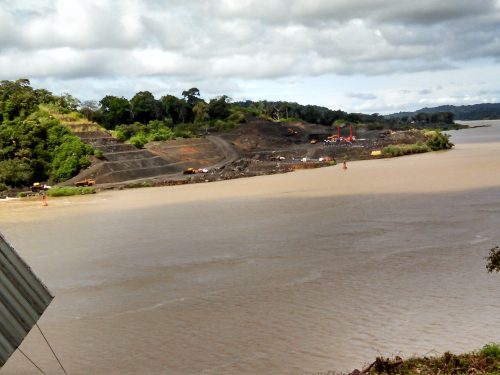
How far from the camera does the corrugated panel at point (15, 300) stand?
19.8 ft

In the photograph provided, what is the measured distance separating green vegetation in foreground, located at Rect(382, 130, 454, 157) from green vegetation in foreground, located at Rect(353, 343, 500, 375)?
58405 millimetres

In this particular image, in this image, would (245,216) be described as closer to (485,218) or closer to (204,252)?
(204,252)

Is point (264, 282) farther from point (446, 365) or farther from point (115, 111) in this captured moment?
point (115, 111)

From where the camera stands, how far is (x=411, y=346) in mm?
11156

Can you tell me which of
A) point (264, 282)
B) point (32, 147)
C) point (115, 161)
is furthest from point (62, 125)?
point (264, 282)

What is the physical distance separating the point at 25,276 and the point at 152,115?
8433 cm

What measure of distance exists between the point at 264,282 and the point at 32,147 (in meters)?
41.9

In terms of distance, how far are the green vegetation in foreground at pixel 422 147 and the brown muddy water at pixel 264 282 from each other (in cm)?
3247

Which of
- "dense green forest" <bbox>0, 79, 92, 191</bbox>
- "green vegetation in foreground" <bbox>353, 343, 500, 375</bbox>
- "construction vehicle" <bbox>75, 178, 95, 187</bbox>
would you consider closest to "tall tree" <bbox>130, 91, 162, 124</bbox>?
"dense green forest" <bbox>0, 79, 92, 191</bbox>

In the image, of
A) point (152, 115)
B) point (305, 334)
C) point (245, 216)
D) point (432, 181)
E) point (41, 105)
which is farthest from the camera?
point (152, 115)

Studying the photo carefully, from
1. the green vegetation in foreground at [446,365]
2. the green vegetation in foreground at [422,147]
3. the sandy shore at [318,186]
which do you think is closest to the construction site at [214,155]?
the green vegetation in foreground at [422,147]

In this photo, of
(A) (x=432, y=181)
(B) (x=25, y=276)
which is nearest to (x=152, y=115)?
(A) (x=432, y=181)

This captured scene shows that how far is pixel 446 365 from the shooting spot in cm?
881

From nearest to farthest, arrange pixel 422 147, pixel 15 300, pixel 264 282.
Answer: pixel 15 300
pixel 264 282
pixel 422 147
